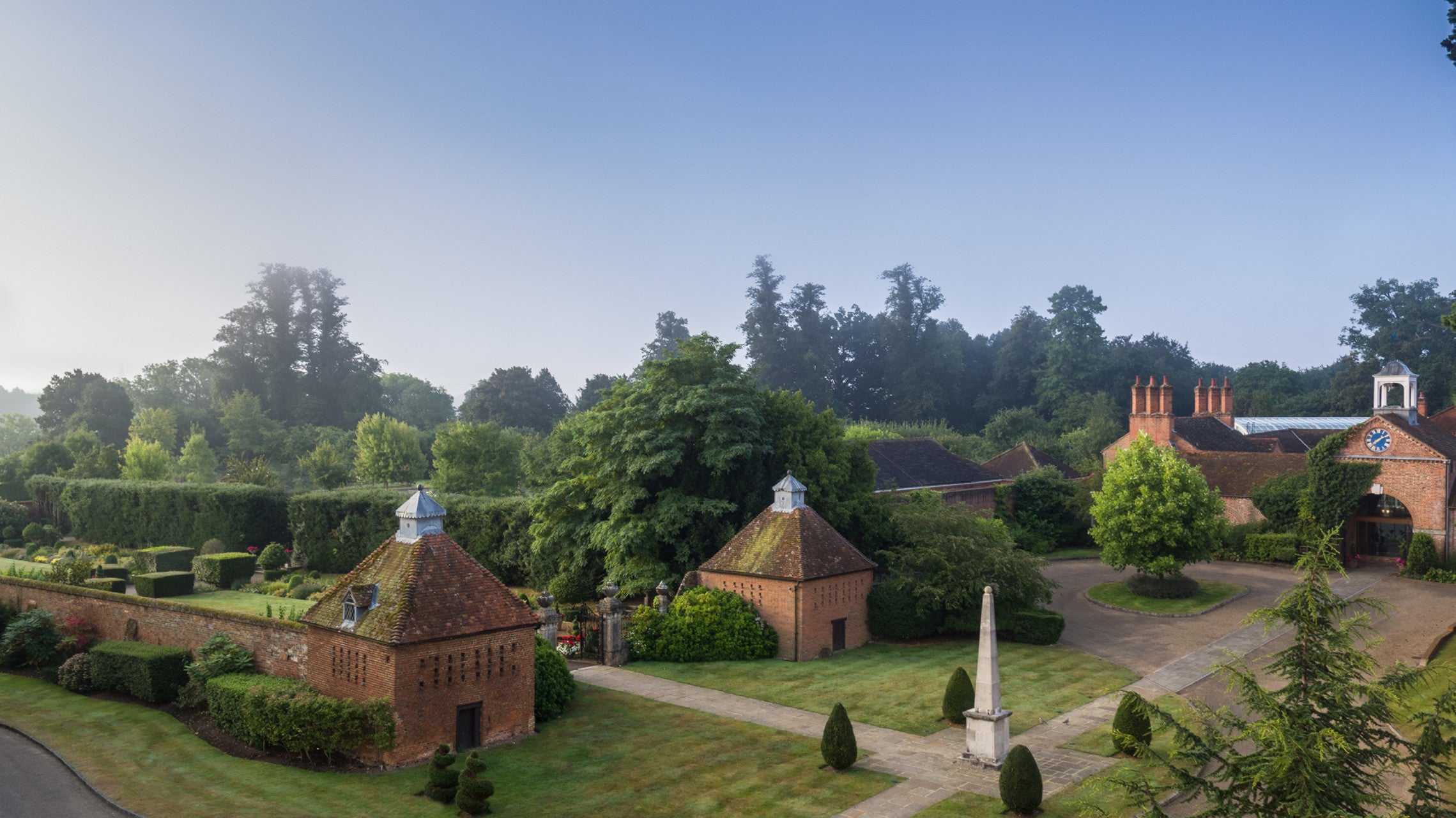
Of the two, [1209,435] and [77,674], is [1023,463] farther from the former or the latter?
[77,674]

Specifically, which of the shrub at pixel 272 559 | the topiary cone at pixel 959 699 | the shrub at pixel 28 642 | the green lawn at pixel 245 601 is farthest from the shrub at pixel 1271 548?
the shrub at pixel 28 642

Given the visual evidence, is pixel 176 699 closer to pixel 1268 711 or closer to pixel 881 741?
pixel 881 741

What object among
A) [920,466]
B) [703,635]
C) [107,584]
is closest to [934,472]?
[920,466]

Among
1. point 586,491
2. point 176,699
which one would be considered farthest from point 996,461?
point 176,699

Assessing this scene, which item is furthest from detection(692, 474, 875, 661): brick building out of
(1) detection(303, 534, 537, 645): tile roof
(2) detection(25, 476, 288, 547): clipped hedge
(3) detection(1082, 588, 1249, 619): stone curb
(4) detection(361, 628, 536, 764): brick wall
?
(2) detection(25, 476, 288, 547): clipped hedge

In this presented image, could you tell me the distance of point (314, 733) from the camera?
17.8 metres

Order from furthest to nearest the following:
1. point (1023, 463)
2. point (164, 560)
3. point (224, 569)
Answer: point (1023, 463)
point (164, 560)
point (224, 569)

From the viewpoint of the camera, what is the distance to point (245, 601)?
1224 inches

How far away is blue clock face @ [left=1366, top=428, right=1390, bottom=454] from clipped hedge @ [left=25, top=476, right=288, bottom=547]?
51440mm

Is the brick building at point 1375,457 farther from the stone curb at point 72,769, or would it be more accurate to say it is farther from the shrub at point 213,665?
the stone curb at point 72,769

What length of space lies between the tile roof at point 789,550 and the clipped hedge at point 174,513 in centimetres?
2838

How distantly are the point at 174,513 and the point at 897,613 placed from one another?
39.8 meters

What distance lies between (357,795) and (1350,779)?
15199 millimetres

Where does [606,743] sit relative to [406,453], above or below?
below
